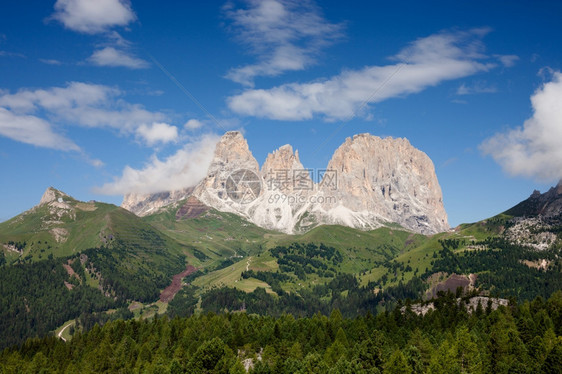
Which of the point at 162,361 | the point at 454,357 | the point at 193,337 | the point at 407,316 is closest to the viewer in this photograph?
the point at 454,357

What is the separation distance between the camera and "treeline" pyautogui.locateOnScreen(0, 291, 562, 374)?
120 metres

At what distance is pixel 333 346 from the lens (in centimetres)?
13800

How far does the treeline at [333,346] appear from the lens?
120125 mm

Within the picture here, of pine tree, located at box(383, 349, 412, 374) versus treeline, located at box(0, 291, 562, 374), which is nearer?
pine tree, located at box(383, 349, 412, 374)

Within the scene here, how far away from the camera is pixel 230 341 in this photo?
170 metres

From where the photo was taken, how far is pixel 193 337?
175m

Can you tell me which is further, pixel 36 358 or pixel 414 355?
pixel 36 358

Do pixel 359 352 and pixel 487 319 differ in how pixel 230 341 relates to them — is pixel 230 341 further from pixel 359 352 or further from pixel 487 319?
pixel 487 319

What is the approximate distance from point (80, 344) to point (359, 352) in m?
117

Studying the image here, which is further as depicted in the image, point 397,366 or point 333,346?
point 333,346

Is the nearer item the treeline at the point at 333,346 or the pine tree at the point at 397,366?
the pine tree at the point at 397,366

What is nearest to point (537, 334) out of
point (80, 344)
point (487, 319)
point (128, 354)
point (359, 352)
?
point (487, 319)

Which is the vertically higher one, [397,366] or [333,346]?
[333,346]

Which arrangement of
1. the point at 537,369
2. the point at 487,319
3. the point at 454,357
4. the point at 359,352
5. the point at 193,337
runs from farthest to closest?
1. the point at 193,337
2. the point at 487,319
3. the point at 359,352
4. the point at 454,357
5. the point at 537,369
